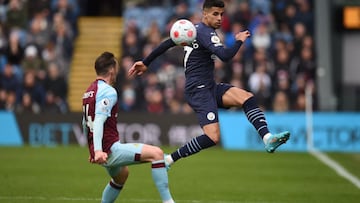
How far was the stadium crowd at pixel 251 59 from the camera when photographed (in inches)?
938

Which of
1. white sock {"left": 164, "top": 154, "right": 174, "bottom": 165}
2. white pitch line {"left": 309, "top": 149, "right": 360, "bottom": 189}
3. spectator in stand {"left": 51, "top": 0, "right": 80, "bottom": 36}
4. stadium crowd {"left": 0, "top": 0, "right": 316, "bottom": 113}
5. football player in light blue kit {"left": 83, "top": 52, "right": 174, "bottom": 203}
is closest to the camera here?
football player in light blue kit {"left": 83, "top": 52, "right": 174, "bottom": 203}

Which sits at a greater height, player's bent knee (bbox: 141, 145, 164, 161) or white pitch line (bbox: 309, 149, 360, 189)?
player's bent knee (bbox: 141, 145, 164, 161)

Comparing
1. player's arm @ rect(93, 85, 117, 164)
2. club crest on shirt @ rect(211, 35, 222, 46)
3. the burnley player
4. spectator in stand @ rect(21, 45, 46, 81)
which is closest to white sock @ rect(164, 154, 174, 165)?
the burnley player

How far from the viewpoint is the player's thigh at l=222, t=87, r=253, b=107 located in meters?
12.1

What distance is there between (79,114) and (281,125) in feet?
17.1

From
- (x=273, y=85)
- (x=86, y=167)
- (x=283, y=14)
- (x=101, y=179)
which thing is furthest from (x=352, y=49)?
(x=101, y=179)

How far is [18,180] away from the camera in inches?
A: 582

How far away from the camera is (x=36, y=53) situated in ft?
84.0

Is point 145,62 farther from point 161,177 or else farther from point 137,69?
point 161,177

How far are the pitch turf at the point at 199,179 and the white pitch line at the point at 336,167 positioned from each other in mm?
152

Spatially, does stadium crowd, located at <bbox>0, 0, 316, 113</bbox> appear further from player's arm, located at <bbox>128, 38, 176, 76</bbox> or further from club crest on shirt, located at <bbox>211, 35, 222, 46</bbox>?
club crest on shirt, located at <bbox>211, 35, 222, 46</bbox>

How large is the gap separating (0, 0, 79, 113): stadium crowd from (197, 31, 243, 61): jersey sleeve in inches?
510

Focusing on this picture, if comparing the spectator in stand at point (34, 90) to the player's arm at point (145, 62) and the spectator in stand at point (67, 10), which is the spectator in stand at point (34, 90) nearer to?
the spectator in stand at point (67, 10)

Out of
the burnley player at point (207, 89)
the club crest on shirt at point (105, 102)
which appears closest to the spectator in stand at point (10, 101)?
the burnley player at point (207, 89)
